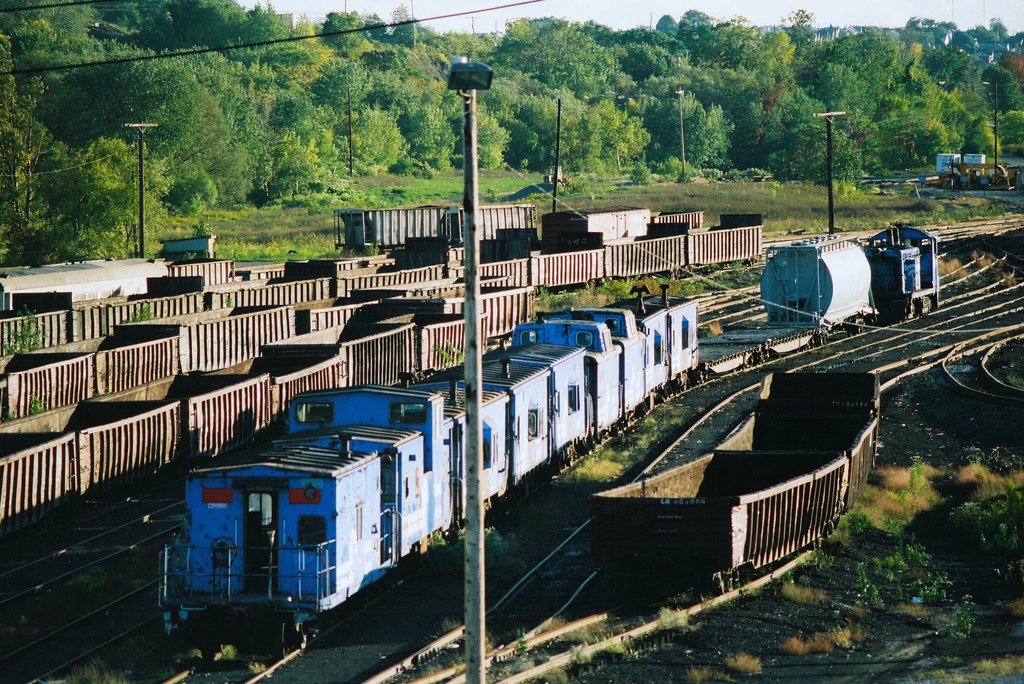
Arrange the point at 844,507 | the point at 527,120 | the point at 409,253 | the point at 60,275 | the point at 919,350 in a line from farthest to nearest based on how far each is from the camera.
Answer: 1. the point at 527,120
2. the point at 409,253
3. the point at 60,275
4. the point at 919,350
5. the point at 844,507

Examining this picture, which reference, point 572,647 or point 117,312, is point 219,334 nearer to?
point 117,312

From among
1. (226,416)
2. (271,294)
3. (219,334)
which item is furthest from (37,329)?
(226,416)

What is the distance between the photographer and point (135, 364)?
32.3 m

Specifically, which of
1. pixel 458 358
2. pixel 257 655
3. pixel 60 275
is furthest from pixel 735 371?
pixel 60 275

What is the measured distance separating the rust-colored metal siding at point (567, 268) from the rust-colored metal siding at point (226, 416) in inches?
1030

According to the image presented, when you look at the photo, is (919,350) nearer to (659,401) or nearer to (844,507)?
(659,401)

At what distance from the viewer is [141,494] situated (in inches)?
986

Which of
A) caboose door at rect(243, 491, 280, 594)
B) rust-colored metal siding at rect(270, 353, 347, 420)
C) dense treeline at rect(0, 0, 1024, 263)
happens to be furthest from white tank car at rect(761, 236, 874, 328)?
dense treeline at rect(0, 0, 1024, 263)

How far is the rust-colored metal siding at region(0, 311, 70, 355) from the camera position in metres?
35.2

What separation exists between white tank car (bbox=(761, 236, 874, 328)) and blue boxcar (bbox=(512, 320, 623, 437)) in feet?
49.6

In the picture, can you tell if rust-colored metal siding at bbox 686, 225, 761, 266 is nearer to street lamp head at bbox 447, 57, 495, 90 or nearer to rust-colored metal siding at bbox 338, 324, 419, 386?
rust-colored metal siding at bbox 338, 324, 419, 386

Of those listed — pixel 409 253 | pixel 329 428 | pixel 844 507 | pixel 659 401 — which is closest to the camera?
pixel 329 428

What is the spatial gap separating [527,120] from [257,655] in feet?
469

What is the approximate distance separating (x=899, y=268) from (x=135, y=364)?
98.4 ft
